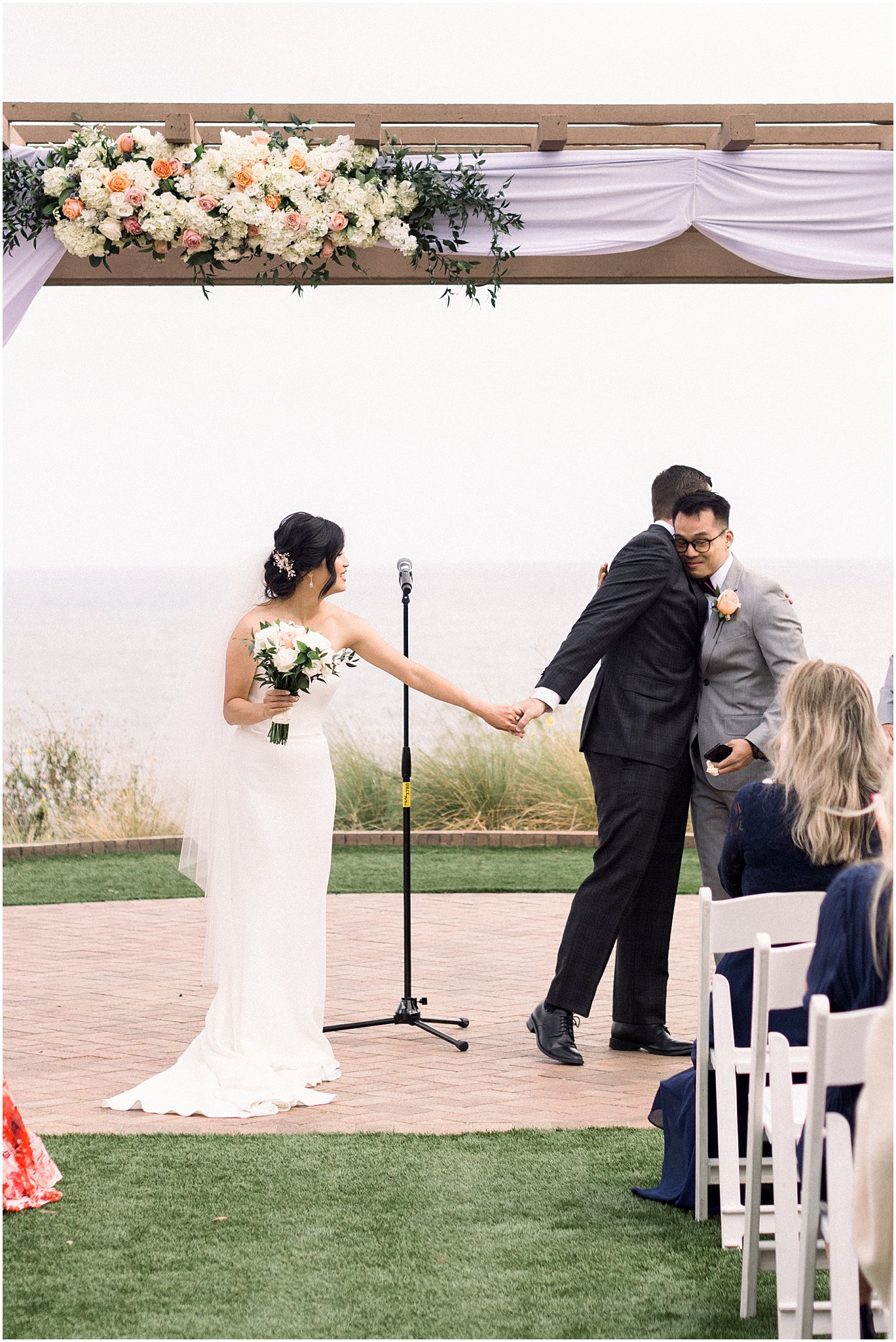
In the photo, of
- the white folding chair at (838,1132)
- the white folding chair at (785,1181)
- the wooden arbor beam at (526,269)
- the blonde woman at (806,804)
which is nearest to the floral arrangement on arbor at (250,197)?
the wooden arbor beam at (526,269)

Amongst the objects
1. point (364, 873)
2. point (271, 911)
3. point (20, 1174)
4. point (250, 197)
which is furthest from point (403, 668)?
point (364, 873)

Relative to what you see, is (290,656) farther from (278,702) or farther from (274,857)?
(274,857)

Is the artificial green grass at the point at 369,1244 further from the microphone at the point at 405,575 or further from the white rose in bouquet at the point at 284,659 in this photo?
the microphone at the point at 405,575

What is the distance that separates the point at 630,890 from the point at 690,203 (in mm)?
2593

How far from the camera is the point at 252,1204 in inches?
166

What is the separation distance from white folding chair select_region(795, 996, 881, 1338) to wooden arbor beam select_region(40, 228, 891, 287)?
382 centimetres

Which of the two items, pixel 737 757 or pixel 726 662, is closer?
pixel 737 757

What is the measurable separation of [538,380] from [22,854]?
37.4m

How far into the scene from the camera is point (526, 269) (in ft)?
18.9

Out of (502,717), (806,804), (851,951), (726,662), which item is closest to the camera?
(851,951)

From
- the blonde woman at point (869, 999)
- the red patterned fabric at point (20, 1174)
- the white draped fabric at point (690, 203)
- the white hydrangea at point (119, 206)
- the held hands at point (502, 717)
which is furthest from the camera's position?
the held hands at point (502, 717)

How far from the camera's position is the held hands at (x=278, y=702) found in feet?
18.0

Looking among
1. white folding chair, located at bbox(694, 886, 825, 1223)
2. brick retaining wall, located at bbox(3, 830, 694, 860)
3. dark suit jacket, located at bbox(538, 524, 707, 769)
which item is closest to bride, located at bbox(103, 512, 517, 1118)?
dark suit jacket, located at bbox(538, 524, 707, 769)

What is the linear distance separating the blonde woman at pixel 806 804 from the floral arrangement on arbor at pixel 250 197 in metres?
2.44
